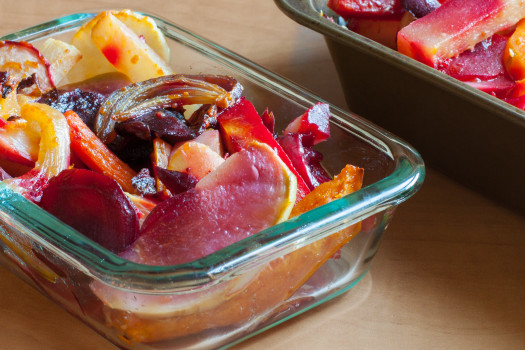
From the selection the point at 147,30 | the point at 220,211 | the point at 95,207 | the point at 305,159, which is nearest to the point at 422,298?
the point at 305,159

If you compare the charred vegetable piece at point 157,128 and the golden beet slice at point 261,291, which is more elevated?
the charred vegetable piece at point 157,128

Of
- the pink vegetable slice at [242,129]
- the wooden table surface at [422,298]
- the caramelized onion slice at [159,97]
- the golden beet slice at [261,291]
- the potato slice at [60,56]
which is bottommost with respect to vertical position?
the wooden table surface at [422,298]

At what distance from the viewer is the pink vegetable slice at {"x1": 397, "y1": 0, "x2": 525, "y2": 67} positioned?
3.67ft

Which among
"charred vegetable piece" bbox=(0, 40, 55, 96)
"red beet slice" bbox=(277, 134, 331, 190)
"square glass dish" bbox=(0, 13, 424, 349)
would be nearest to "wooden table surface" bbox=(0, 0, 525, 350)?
"square glass dish" bbox=(0, 13, 424, 349)

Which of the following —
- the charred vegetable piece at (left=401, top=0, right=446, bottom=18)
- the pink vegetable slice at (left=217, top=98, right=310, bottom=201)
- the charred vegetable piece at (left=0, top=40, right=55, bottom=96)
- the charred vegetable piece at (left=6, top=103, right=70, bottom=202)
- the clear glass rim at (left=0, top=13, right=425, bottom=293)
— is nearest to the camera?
the clear glass rim at (left=0, top=13, right=425, bottom=293)

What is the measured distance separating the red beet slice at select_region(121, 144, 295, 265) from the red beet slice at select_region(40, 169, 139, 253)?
0.02 m

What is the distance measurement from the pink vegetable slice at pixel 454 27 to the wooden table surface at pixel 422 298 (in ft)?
0.62

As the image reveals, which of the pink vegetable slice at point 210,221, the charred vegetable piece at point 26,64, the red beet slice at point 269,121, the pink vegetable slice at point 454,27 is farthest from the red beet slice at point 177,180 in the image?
the pink vegetable slice at point 454,27

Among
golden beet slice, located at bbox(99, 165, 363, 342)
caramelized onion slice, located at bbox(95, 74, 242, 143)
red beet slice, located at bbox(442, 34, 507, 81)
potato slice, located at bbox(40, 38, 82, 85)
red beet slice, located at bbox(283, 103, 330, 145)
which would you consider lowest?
golden beet slice, located at bbox(99, 165, 363, 342)

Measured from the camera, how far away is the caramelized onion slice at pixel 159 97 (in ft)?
3.18

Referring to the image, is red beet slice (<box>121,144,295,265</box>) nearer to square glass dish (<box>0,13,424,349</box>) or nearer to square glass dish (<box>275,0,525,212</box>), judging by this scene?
square glass dish (<box>0,13,424,349</box>)

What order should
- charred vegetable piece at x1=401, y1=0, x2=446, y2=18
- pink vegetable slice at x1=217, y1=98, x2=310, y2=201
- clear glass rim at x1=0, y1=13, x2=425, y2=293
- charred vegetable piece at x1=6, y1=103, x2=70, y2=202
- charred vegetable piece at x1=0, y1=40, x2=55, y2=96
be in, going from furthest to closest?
1. charred vegetable piece at x1=401, y1=0, x2=446, y2=18
2. charred vegetable piece at x1=0, y1=40, x2=55, y2=96
3. pink vegetable slice at x1=217, y1=98, x2=310, y2=201
4. charred vegetable piece at x1=6, y1=103, x2=70, y2=202
5. clear glass rim at x1=0, y1=13, x2=425, y2=293

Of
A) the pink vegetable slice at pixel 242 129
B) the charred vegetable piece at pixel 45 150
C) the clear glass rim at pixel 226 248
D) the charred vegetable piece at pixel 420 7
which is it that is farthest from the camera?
the charred vegetable piece at pixel 420 7

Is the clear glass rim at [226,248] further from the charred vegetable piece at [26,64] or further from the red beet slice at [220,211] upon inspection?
the charred vegetable piece at [26,64]
